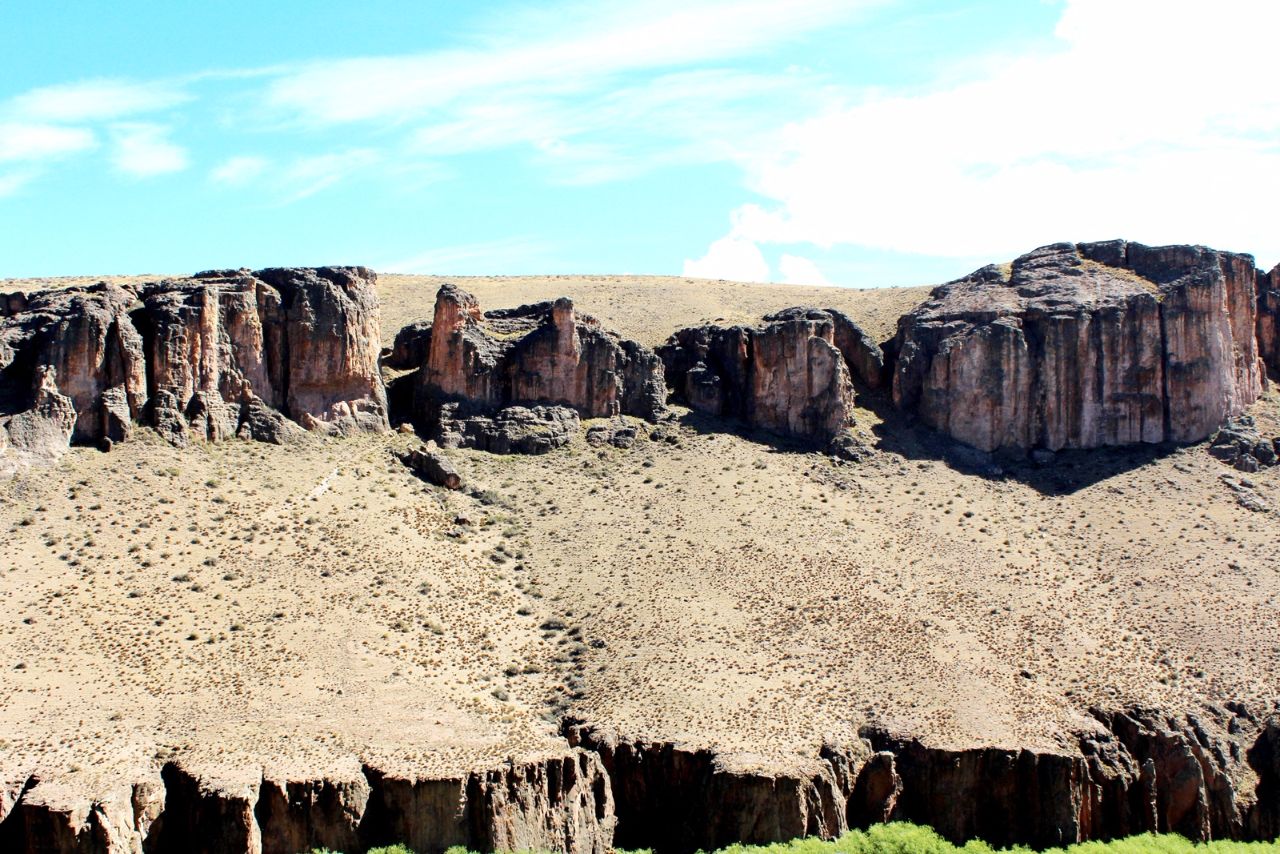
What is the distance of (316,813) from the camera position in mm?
63906

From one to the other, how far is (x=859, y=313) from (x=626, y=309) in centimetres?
1646

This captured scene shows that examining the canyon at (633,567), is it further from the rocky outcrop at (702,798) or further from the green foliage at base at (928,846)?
the green foliage at base at (928,846)

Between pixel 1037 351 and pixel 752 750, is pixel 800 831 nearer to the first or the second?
pixel 752 750

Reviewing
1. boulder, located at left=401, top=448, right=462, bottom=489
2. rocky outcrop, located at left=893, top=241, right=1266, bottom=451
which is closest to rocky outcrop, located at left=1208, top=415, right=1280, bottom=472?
rocky outcrop, located at left=893, top=241, right=1266, bottom=451

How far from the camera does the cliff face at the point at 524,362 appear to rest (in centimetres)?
9575

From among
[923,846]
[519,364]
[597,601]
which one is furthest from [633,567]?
[923,846]

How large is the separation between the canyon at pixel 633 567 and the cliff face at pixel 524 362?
0.79 ft

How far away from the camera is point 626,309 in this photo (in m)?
118

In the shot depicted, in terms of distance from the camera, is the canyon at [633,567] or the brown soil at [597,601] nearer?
the canyon at [633,567]

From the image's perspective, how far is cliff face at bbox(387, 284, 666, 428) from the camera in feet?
314

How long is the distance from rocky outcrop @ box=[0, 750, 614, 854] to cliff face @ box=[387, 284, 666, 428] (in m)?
32.4

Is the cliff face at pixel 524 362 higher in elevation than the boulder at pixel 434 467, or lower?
higher

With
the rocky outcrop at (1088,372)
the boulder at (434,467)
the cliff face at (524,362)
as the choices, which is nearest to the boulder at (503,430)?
the cliff face at (524,362)

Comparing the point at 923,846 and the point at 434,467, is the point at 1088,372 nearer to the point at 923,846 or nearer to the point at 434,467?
the point at 434,467
